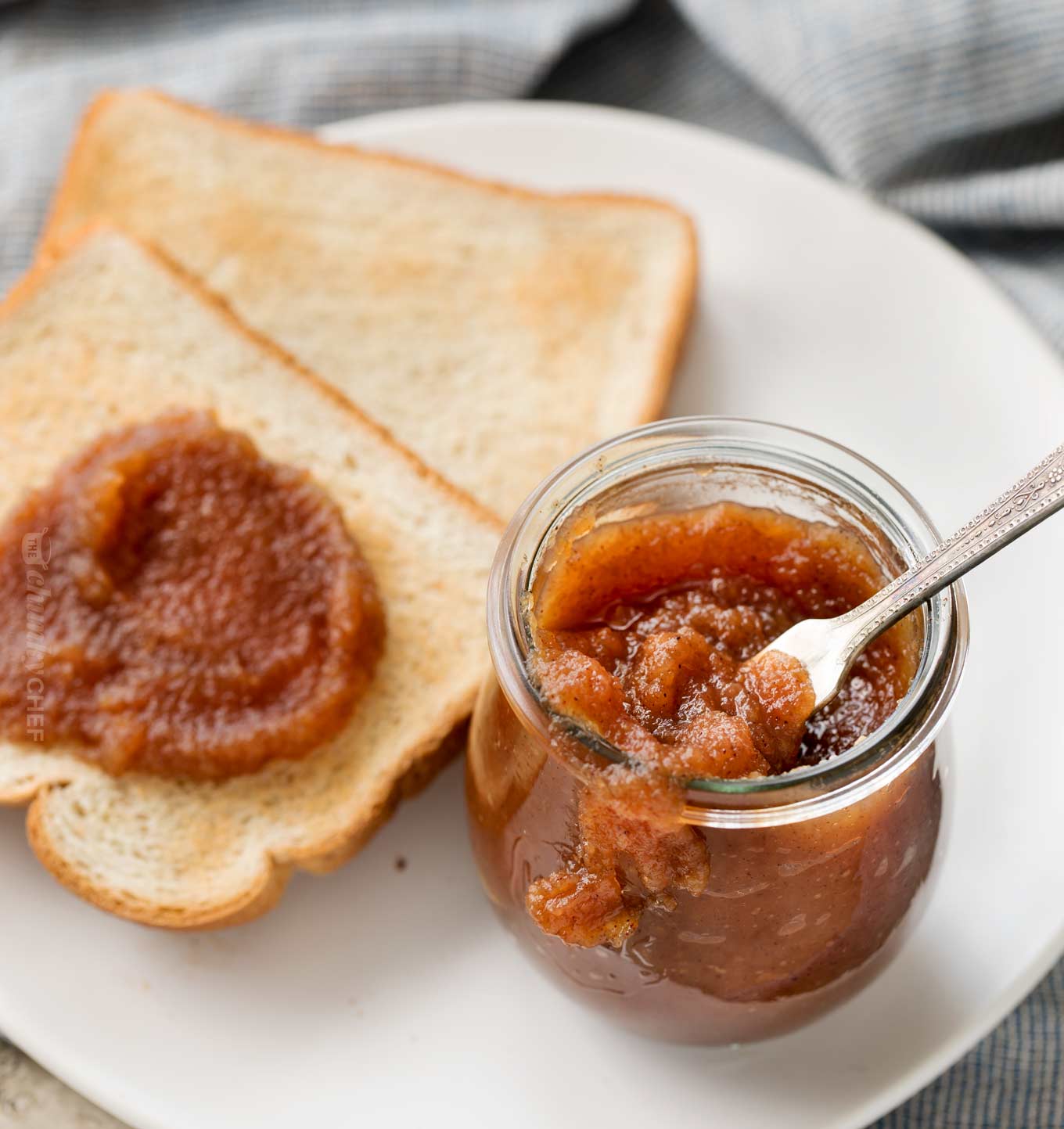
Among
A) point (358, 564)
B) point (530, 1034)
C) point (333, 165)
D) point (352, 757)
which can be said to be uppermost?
point (333, 165)

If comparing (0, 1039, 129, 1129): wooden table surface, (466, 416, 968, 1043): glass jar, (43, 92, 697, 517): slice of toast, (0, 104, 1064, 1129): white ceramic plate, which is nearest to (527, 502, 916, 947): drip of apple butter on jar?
(466, 416, 968, 1043): glass jar

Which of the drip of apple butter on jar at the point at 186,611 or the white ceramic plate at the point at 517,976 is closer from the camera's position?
the white ceramic plate at the point at 517,976

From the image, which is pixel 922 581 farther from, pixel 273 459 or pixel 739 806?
pixel 273 459

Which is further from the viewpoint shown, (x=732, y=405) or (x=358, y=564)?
(x=732, y=405)

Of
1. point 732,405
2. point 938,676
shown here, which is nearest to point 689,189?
point 732,405

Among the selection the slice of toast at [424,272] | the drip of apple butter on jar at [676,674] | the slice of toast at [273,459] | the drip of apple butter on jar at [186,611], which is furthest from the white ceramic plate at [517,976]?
the slice of toast at [424,272]

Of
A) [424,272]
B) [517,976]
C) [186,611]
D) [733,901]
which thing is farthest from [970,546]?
[424,272]

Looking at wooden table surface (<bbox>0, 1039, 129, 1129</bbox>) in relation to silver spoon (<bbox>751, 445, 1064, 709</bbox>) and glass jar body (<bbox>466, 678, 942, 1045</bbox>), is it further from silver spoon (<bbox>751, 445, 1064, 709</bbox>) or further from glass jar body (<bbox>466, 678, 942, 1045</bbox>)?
silver spoon (<bbox>751, 445, 1064, 709</bbox>)

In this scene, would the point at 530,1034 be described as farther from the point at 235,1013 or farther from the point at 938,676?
the point at 938,676

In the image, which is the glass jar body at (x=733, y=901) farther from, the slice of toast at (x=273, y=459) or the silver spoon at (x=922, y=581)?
the slice of toast at (x=273, y=459)
